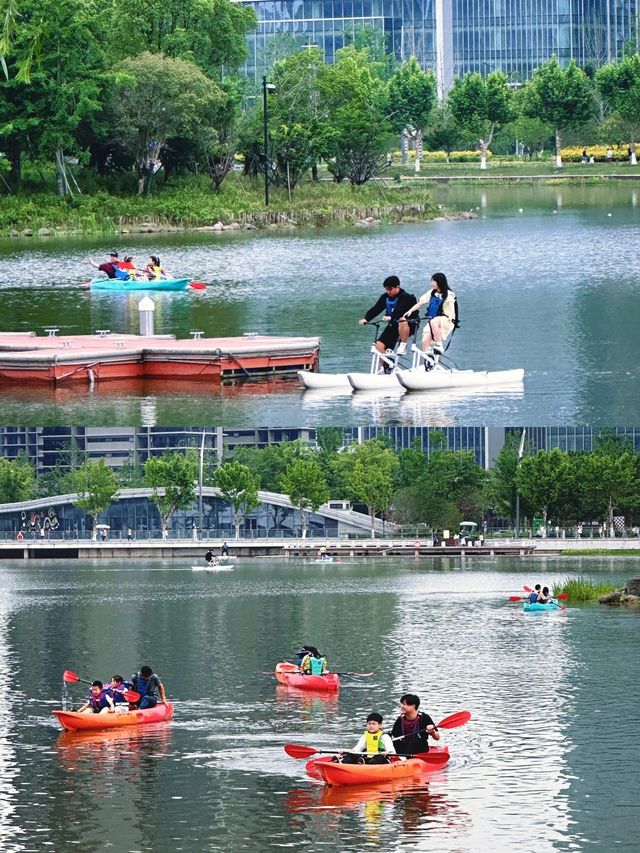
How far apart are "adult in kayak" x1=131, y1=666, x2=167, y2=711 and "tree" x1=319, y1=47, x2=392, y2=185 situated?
299 ft

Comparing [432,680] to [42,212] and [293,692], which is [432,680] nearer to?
[293,692]

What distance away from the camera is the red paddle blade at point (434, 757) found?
2791 cm

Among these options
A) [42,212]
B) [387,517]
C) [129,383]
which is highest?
[42,212]

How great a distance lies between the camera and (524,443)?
452 feet

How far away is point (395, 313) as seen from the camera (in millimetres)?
37312

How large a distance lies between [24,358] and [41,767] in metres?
13.5

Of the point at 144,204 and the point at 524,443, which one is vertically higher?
the point at 144,204

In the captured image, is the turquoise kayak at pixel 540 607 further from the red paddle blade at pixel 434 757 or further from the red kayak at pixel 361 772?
the red kayak at pixel 361 772

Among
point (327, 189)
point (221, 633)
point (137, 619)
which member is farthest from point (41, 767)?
point (327, 189)

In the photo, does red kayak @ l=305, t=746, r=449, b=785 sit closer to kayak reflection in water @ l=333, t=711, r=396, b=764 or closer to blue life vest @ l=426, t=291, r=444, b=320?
kayak reflection in water @ l=333, t=711, r=396, b=764

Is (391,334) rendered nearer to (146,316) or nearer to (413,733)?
(146,316)

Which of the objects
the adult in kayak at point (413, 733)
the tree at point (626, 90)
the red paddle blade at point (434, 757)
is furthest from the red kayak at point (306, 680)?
the tree at point (626, 90)

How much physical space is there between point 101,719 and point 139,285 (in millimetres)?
34395

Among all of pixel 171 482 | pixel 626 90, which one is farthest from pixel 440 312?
pixel 626 90
